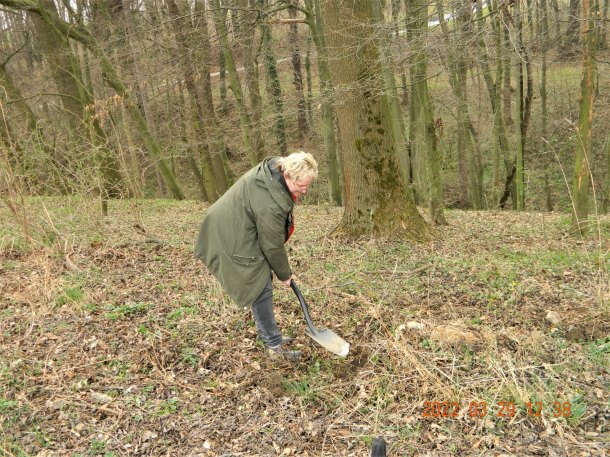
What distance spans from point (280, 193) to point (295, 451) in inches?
68.1

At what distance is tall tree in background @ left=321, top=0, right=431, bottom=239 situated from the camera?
6844mm

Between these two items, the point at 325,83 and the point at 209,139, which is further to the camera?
the point at 209,139

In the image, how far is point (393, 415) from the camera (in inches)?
125

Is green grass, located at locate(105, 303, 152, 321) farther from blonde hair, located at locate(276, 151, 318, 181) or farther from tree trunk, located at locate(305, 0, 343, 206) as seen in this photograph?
tree trunk, located at locate(305, 0, 343, 206)

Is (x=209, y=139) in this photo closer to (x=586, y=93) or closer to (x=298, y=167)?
(x=586, y=93)

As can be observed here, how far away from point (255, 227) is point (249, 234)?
0.24ft

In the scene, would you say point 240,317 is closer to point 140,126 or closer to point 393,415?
point 393,415

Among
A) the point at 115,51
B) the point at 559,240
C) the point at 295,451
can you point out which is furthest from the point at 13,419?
the point at 115,51

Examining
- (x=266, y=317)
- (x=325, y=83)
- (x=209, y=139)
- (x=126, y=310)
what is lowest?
(x=126, y=310)

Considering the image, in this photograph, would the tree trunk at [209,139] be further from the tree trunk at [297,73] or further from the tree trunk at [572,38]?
the tree trunk at [572,38]

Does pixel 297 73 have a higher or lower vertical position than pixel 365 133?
higher

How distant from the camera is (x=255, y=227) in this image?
11.8ft

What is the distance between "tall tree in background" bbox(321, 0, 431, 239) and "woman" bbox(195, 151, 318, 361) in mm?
3565
